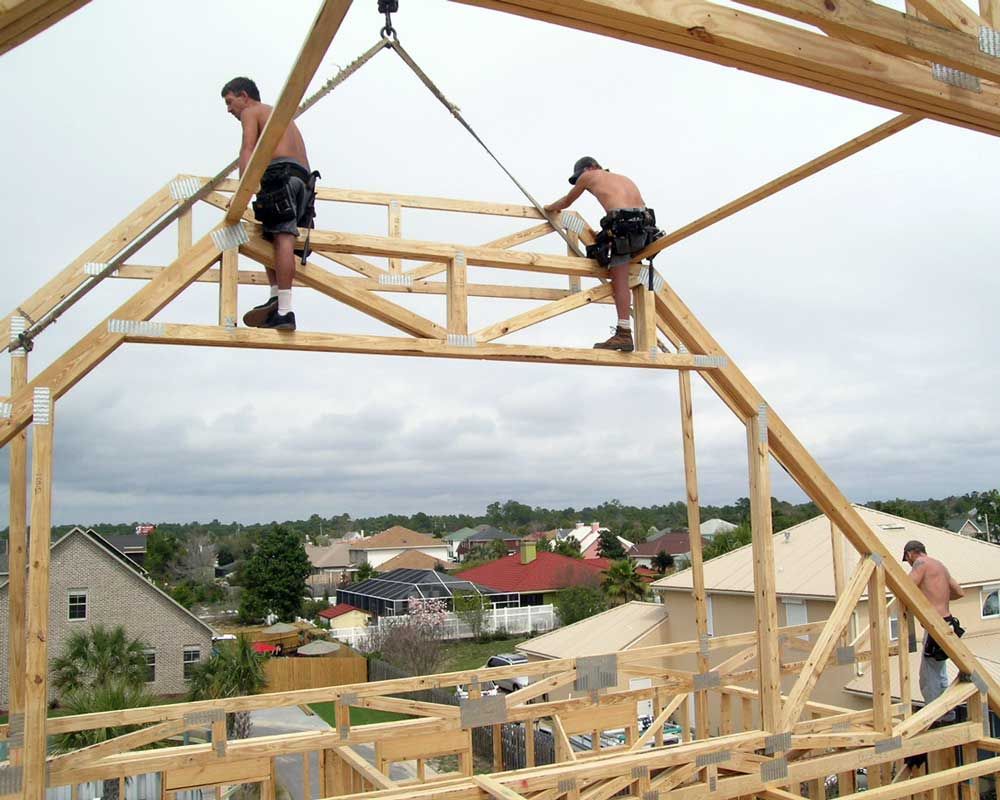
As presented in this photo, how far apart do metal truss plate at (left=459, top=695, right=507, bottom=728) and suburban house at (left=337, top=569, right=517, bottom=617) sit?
29102 mm

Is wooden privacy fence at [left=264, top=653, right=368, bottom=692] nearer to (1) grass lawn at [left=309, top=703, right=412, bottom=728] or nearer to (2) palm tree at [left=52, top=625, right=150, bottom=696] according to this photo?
(1) grass lawn at [left=309, top=703, right=412, bottom=728]

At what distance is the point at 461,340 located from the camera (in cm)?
482

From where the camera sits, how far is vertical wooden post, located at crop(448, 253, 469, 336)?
486 cm

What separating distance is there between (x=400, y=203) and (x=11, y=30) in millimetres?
3886

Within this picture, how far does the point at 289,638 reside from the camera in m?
32.9

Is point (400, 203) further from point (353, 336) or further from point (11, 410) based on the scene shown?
point (11, 410)

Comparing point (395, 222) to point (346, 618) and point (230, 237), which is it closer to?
point (230, 237)

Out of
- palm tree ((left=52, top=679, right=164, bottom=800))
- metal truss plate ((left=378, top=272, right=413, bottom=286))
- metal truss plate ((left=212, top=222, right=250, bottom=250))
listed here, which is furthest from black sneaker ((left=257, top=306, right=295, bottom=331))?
palm tree ((left=52, top=679, right=164, bottom=800))

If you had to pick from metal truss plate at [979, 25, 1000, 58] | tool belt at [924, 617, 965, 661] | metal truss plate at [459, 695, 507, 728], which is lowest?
metal truss plate at [459, 695, 507, 728]

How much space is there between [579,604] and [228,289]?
3121cm

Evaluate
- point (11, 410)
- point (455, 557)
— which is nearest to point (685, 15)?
point (11, 410)

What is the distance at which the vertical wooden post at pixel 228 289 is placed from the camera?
173 inches

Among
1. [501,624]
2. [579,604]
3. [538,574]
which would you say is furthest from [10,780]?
[538,574]

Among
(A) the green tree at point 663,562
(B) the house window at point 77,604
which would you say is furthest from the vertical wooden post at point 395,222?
(A) the green tree at point 663,562
